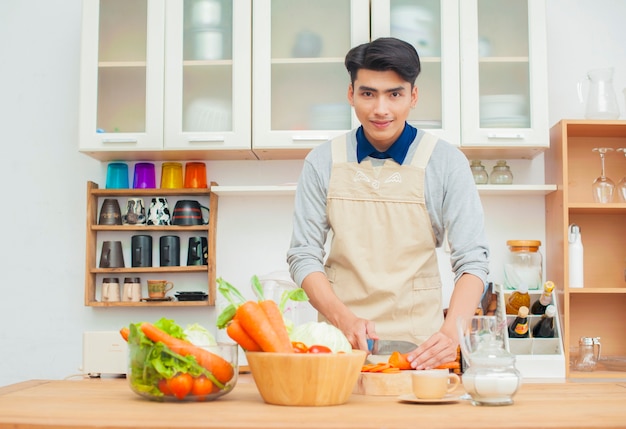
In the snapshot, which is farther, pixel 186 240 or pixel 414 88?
pixel 186 240

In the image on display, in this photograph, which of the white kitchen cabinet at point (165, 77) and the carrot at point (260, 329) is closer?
the carrot at point (260, 329)

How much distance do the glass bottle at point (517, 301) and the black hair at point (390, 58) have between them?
4.51 ft

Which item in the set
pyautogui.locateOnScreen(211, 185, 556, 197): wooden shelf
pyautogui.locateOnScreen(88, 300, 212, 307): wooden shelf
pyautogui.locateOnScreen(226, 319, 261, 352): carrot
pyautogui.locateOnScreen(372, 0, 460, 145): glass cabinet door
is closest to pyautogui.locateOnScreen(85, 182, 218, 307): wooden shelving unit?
pyautogui.locateOnScreen(88, 300, 212, 307): wooden shelf

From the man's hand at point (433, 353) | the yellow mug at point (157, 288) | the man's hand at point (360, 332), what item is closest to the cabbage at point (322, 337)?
the man's hand at point (433, 353)

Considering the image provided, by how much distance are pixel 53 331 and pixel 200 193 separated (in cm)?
85

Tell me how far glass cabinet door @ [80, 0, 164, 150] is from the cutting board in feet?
6.46

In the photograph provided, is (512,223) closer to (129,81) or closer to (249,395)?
(129,81)

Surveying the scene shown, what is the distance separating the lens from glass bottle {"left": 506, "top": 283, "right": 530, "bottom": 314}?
10.4 ft

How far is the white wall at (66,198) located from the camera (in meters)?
3.51

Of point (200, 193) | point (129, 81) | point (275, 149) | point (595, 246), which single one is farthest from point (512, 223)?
point (129, 81)

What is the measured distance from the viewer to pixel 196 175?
3461 mm

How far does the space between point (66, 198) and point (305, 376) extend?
2536mm

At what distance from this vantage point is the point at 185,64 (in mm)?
3273

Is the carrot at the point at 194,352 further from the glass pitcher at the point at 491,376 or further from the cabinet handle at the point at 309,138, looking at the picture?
the cabinet handle at the point at 309,138
